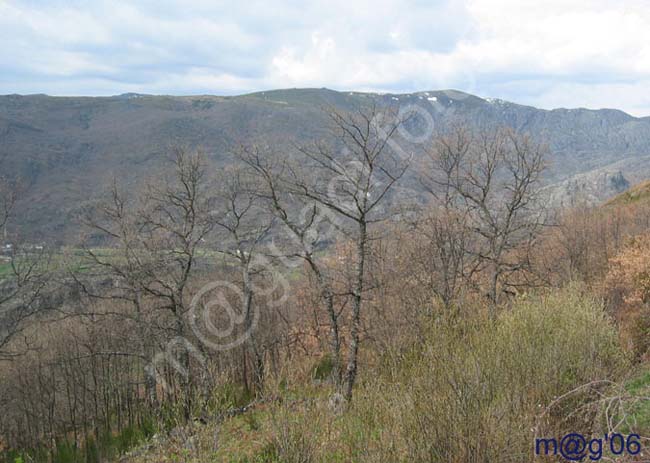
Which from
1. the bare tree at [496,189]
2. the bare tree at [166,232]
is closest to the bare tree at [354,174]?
the bare tree at [166,232]

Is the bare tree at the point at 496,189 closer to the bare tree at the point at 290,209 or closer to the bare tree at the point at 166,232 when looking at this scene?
the bare tree at the point at 290,209

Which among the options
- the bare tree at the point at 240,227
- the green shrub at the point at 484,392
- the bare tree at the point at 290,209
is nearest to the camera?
the green shrub at the point at 484,392

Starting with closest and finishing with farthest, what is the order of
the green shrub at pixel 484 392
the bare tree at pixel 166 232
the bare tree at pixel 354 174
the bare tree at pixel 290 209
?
the green shrub at pixel 484 392
the bare tree at pixel 354 174
the bare tree at pixel 290 209
the bare tree at pixel 166 232

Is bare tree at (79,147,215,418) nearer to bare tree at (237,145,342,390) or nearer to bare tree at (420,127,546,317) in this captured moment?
bare tree at (237,145,342,390)

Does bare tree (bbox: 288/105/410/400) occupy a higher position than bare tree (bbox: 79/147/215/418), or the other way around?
bare tree (bbox: 288/105/410/400)

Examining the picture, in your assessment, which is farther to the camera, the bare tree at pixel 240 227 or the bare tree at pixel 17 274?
the bare tree at pixel 240 227

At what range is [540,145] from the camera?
67.1 ft

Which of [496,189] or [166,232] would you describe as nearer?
[166,232]

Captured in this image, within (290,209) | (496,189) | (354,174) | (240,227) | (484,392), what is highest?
(354,174)

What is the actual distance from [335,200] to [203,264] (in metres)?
16.8

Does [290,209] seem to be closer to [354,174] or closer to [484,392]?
[354,174]

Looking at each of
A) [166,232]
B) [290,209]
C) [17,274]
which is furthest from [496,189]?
[17,274]

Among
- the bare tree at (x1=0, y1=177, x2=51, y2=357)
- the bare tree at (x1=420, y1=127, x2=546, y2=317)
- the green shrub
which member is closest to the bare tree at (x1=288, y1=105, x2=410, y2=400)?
the bare tree at (x1=420, y1=127, x2=546, y2=317)

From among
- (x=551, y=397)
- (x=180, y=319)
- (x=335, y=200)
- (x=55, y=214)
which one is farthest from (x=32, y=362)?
(x=55, y=214)
